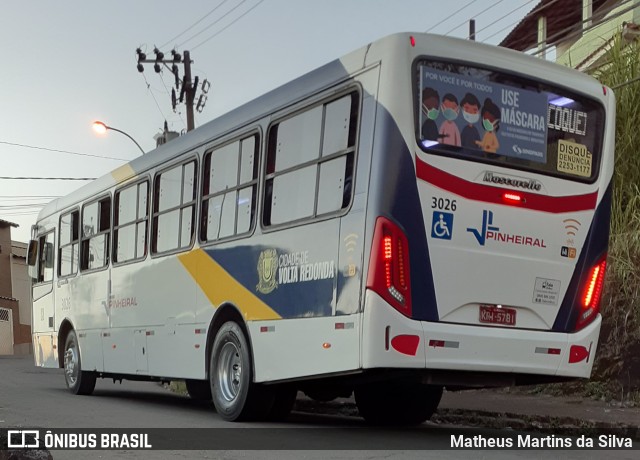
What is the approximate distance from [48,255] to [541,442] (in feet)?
35.2

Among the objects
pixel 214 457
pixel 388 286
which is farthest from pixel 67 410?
pixel 388 286

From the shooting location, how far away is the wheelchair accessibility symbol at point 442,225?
781 centimetres

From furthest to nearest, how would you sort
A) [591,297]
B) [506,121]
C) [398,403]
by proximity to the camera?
[398,403]
[591,297]
[506,121]

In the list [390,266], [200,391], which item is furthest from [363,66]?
[200,391]

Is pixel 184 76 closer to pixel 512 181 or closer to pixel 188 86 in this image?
pixel 188 86

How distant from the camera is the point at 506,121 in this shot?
324 inches

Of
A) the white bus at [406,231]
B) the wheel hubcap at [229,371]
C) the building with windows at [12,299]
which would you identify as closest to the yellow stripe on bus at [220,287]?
the white bus at [406,231]

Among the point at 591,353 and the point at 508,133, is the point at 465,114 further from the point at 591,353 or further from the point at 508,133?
the point at 591,353

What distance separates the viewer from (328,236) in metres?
8.23

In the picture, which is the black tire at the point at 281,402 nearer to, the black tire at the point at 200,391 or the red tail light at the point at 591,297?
the red tail light at the point at 591,297

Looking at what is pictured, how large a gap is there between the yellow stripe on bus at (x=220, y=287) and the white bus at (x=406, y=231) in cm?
3

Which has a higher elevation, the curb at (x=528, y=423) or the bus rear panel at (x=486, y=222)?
the bus rear panel at (x=486, y=222)

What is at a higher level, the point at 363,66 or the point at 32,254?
the point at 363,66

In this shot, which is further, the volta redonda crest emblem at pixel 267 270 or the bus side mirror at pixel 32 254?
the bus side mirror at pixel 32 254
